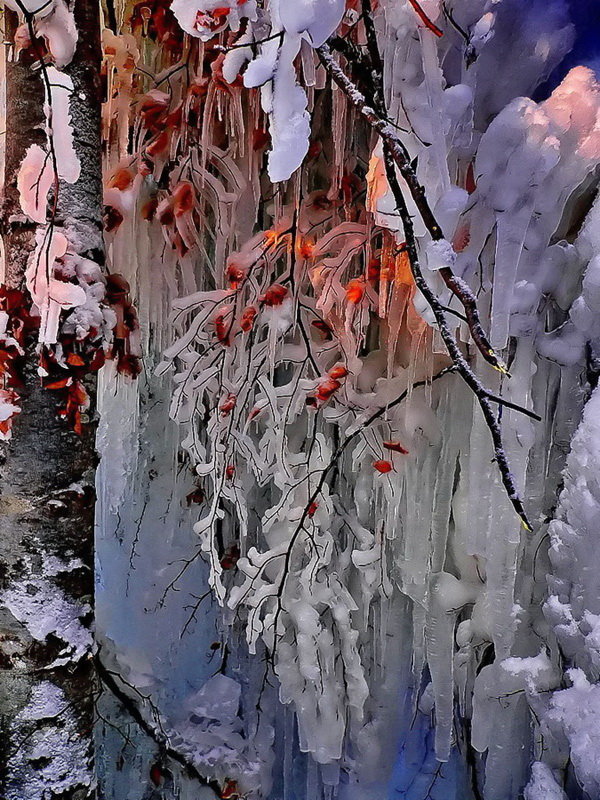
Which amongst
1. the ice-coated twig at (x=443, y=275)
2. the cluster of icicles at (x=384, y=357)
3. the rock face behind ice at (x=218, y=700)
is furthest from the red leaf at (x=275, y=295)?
the rock face behind ice at (x=218, y=700)

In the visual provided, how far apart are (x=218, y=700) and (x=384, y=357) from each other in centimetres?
110

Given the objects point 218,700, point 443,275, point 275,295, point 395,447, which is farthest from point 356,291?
point 218,700

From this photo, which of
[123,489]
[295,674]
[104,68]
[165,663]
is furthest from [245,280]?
[165,663]

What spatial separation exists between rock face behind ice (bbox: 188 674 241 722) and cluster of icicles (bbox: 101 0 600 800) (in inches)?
6.8

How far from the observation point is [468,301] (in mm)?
778

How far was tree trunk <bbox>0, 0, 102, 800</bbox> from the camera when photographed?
3.46ft

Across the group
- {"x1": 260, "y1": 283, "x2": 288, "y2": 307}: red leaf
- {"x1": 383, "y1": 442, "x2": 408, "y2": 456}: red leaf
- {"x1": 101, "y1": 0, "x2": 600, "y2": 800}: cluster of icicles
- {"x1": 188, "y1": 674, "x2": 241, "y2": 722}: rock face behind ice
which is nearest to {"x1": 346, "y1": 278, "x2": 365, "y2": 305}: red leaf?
{"x1": 101, "y1": 0, "x2": 600, "y2": 800}: cluster of icicles

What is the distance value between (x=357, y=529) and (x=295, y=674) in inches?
16.6

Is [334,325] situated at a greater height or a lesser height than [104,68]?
lesser

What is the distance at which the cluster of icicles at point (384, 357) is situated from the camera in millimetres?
1104

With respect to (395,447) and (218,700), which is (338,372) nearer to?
(395,447)

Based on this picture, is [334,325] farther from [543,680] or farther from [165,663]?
[165,663]

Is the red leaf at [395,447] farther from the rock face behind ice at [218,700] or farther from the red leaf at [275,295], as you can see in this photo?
the rock face behind ice at [218,700]

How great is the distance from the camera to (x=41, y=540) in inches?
42.4
